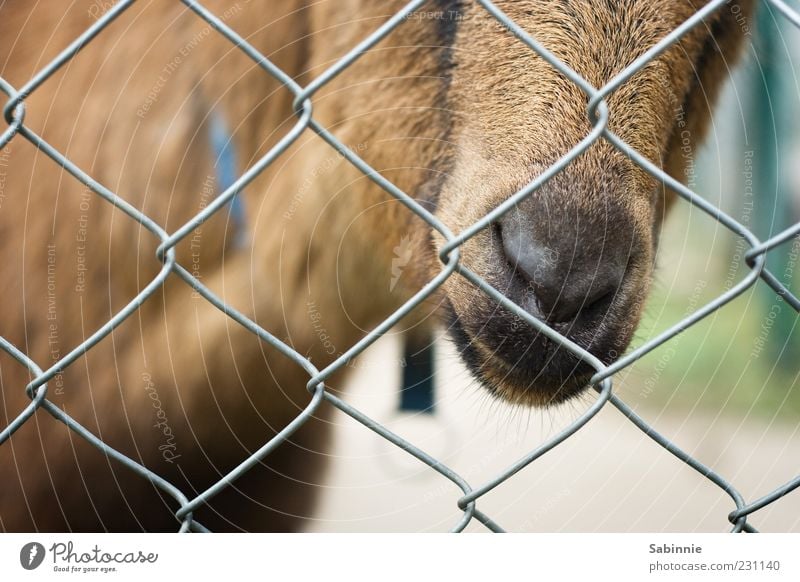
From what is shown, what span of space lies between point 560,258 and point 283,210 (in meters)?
1.02

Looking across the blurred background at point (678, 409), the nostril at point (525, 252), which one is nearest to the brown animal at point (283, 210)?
the nostril at point (525, 252)

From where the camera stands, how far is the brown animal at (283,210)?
4.46 ft

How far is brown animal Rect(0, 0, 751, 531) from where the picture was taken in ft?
4.46

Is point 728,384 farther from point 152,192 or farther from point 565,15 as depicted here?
point 152,192

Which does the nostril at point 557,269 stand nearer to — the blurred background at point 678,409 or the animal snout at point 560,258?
the animal snout at point 560,258

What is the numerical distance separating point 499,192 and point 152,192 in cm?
86

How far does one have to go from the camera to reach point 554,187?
1.27 m
